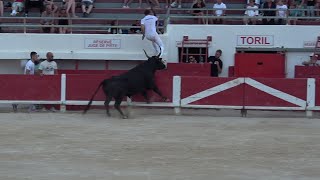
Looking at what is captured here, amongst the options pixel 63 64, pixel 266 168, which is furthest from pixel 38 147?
pixel 63 64

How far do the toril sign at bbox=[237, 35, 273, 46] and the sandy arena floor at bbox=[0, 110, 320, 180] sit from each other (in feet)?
15.2

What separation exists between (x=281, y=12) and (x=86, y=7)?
655 centimetres

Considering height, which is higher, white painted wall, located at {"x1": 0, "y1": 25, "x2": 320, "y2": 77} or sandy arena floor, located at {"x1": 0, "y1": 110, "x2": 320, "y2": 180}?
white painted wall, located at {"x1": 0, "y1": 25, "x2": 320, "y2": 77}

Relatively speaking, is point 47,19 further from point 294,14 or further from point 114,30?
point 294,14

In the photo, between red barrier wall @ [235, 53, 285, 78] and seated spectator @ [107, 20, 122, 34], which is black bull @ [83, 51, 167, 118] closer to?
red barrier wall @ [235, 53, 285, 78]

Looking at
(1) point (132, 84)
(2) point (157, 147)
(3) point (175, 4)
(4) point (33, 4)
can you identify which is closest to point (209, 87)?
(1) point (132, 84)

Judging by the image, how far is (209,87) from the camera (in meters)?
15.7

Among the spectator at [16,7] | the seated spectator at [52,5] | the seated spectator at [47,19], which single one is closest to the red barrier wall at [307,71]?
the seated spectator at [47,19]

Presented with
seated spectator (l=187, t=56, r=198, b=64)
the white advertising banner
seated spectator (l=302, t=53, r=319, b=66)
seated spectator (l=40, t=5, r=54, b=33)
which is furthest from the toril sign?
seated spectator (l=40, t=5, r=54, b=33)

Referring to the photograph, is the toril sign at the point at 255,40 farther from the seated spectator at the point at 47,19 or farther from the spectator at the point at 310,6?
the seated spectator at the point at 47,19

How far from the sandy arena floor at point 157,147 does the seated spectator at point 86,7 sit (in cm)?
683

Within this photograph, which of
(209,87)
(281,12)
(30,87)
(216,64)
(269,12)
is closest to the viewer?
(209,87)

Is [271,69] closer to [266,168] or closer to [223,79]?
[223,79]

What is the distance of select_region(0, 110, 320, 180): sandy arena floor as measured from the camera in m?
8.54
